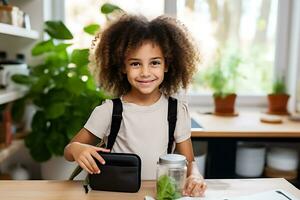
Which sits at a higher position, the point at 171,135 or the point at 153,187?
the point at 171,135

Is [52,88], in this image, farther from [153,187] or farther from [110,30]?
[153,187]

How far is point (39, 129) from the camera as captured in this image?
78.5 inches

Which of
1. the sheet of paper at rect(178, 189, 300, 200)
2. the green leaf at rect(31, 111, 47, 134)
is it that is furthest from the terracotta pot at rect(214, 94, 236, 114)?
the sheet of paper at rect(178, 189, 300, 200)

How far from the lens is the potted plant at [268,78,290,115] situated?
2285 millimetres

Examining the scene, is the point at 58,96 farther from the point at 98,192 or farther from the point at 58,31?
the point at 98,192

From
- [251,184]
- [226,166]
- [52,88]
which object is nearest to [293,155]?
[226,166]

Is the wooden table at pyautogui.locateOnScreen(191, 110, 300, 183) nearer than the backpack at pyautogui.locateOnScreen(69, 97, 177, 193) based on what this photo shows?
No

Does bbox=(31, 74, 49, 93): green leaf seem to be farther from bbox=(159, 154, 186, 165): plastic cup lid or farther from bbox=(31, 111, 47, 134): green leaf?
bbox=(159, 154, 186, 165): plastic cup lid

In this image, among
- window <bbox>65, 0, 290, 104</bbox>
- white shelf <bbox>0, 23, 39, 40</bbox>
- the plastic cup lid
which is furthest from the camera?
window <bbox>65, 0, 290, 104</bbox>

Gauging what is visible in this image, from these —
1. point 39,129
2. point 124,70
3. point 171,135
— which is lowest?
point 39,129

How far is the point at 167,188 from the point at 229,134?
3.33 ft

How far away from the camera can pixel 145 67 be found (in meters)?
1.05

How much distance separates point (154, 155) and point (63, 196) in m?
0.33

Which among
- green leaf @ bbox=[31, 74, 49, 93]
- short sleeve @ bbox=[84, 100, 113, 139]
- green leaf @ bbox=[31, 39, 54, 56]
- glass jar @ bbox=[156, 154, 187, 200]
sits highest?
green leaf @ bbox=[31, 39, 54, 56]
